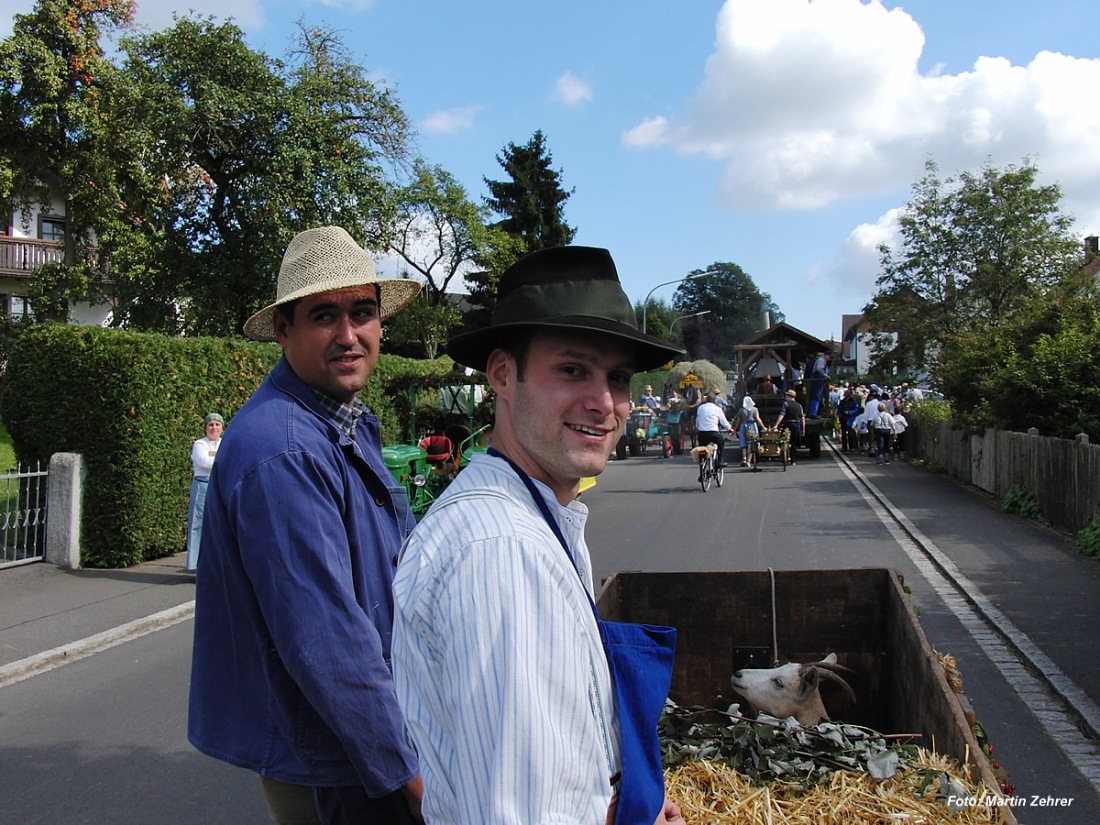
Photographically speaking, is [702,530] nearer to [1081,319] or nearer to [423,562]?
[1081,319]

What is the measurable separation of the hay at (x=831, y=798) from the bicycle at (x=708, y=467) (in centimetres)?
1402

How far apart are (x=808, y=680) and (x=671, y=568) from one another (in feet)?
19.6

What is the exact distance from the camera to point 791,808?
2.62 metres

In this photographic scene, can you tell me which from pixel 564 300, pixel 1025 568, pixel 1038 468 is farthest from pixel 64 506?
pixel 1038 468

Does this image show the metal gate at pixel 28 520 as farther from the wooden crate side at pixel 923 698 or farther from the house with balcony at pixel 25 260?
the house with balcony at pixel 25 260

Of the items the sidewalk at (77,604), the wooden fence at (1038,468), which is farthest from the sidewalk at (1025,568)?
the sidewalk at (77,604)

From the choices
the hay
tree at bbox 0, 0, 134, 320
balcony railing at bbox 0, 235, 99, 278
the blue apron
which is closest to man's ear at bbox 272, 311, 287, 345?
the blue apron

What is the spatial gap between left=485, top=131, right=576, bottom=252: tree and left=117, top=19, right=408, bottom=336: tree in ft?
109

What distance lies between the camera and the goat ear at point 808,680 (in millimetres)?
3734

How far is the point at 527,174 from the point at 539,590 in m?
53.5

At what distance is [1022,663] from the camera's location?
6512mm

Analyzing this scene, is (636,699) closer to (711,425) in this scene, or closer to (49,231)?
(711,425)

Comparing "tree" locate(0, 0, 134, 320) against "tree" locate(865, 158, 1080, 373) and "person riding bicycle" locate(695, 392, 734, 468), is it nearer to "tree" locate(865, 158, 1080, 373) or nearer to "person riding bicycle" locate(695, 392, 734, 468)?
"person riding bicycle" locate(695, 392, 734, 468)

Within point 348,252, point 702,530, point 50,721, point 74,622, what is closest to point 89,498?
point 74,622
